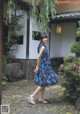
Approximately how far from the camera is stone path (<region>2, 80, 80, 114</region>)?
874cm

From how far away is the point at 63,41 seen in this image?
17906mm

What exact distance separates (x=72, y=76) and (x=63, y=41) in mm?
8906

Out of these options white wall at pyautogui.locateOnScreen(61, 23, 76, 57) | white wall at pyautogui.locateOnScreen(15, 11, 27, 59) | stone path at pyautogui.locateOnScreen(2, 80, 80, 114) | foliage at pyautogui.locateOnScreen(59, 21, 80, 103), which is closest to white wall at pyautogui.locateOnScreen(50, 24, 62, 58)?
white wall at pyautogui.locateOnScreen(61, 23, 76, 57)

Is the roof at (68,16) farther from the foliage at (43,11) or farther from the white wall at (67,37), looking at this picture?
the foliage at (43,11)

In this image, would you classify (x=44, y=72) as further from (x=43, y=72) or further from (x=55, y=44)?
(x=55, y=44)

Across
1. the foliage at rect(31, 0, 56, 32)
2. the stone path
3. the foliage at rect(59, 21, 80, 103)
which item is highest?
the foliage at rect(31, 0, 56, 32)

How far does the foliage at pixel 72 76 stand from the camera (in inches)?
358

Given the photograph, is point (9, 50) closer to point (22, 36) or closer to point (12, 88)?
point (22, 36)

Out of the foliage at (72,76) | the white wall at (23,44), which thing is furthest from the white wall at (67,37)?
the foliage at (72,76)

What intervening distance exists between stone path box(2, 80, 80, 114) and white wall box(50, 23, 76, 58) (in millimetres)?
5041

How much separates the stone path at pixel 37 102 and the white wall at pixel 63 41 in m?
5.04

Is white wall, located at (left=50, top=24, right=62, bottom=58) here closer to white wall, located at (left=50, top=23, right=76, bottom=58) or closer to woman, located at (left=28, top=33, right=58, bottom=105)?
white wall, located at (left=50, top=23, right=76, bottom=58)

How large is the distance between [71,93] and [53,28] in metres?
8.29

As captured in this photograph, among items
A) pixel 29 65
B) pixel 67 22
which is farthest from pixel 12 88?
pixel 67 22
